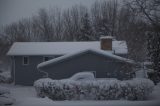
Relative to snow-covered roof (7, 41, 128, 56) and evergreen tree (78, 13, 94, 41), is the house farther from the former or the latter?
evergreen tree (78, 13, 94, 41)

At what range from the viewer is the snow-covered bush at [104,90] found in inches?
843

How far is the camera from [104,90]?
21547mm

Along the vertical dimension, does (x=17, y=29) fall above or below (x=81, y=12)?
below

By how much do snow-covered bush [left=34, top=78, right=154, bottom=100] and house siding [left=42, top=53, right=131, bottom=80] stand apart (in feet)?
15.9

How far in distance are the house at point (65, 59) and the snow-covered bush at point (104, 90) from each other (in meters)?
1.33

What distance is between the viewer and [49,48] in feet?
108

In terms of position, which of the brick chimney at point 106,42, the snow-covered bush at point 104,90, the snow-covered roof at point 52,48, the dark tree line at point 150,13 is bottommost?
the snow-covered bush at point 104,90

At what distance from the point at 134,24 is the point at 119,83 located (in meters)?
8.89

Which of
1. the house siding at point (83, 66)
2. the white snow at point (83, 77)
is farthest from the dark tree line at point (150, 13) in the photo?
the house siding at point (83, 66)

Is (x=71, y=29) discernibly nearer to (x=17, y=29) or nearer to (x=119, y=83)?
(x=17, y=29)

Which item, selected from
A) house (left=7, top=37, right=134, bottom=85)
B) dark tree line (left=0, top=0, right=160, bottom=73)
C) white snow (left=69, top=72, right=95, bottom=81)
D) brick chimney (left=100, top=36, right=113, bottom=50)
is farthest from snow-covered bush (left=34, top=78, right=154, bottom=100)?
dark tree line (left=0, top=0, right=160, bottom=73)

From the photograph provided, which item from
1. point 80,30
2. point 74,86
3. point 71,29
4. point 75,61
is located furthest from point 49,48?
point 71,29

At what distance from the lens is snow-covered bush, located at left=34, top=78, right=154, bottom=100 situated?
21.4 m

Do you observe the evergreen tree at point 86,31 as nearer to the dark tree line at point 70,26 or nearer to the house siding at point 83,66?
the dark tree line at point 70,26
